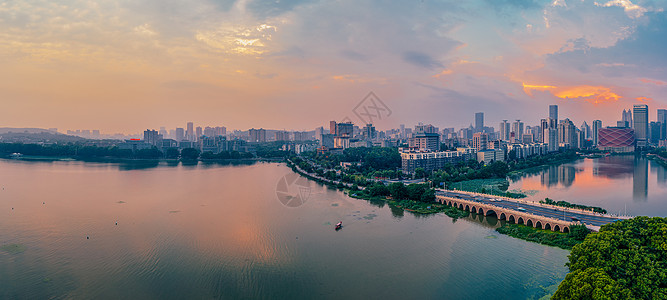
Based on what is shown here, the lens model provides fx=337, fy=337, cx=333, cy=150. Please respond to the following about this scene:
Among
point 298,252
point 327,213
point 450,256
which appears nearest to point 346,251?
point 298,252

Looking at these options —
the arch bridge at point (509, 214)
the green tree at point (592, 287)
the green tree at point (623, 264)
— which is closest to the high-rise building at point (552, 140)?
the arch bridge at point (509, 214)

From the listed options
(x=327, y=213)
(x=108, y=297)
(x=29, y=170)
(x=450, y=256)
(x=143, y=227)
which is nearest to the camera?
(x=108, y=297)

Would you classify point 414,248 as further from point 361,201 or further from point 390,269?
point 361,201

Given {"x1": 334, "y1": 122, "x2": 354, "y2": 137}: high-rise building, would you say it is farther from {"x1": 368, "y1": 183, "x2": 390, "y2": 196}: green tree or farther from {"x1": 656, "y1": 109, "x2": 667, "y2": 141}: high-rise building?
{"x1": 656, "y1": 109, "x2": 667, "y2": 141}: high-rise building

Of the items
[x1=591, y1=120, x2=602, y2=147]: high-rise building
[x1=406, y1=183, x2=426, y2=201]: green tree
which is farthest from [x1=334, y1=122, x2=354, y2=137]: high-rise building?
[x1=591, y1=120, x2=602, y2=147]: high-rise building

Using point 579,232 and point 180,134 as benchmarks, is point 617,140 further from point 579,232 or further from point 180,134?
point 180,134

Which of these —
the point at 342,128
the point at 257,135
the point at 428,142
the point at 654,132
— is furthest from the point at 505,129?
the point at 257,135
